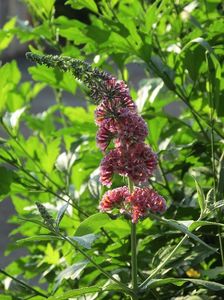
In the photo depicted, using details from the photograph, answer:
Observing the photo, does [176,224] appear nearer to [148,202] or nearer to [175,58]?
[148,202]

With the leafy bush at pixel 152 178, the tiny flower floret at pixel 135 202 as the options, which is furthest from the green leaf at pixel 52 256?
the tiny flower floret at pixel 135 202

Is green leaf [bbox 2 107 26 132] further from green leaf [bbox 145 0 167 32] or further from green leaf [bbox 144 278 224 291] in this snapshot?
green leaf [bbox 144 278 224 291]

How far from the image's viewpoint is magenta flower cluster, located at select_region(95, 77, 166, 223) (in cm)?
123

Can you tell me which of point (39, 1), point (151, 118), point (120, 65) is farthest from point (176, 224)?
point (39, 1)

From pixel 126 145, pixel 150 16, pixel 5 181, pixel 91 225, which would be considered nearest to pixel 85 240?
pixel 91 225

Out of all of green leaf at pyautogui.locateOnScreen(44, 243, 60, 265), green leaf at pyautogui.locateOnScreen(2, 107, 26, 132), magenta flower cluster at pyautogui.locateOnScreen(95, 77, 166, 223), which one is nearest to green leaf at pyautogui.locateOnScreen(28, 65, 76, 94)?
green leaf at pyautogui.locateOnScreen(2, 107, 26, 132)

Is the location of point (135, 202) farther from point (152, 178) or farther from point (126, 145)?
point (152, 178)

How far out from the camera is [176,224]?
120cm

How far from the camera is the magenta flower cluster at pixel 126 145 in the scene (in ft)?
4.03

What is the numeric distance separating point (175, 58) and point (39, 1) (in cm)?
53

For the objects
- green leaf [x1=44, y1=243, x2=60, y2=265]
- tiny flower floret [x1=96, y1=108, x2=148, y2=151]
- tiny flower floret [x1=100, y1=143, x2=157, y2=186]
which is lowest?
green leaf [x1=44, y1=243, x2=60, y2=265]

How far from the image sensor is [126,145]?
4.08 ft

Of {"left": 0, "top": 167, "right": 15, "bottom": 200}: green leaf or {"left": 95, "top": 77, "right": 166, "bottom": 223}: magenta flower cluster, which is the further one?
{"left": 0, "top": 167, "right": 15, "bottom": 200}: green leaf

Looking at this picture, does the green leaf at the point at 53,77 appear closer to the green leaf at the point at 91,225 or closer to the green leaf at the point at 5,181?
the green leaf at the point at 5,181
